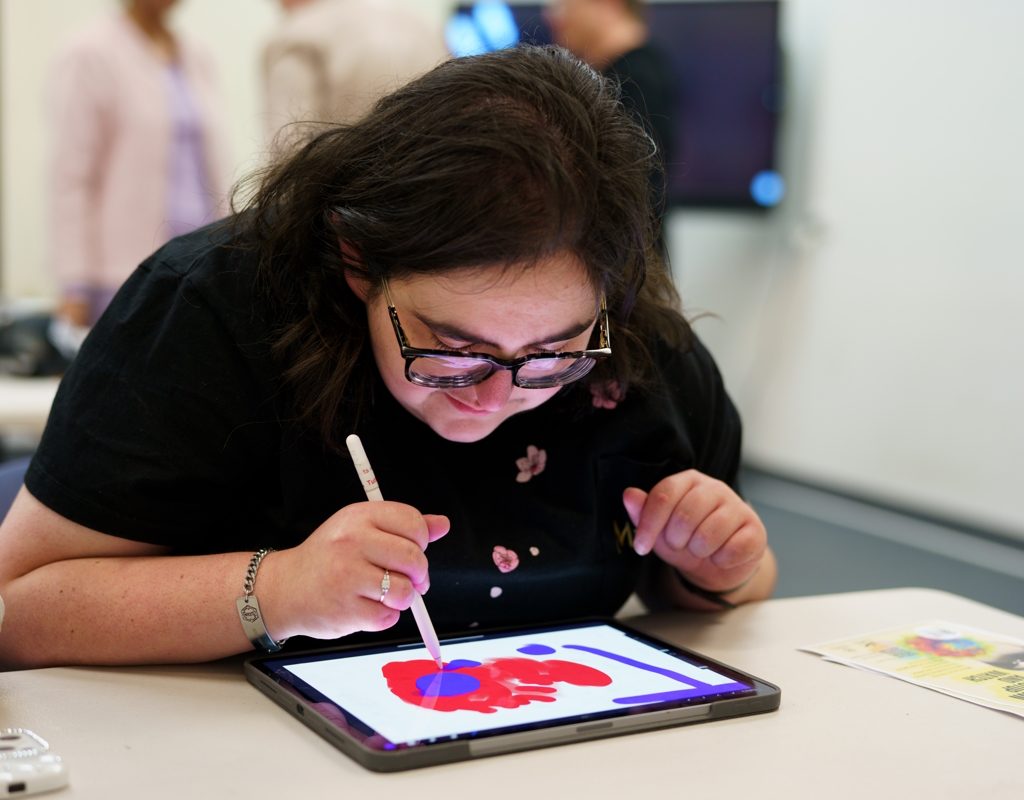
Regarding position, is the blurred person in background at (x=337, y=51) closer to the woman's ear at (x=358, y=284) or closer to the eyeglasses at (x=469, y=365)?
the woman's ear at (x=358, y=284)

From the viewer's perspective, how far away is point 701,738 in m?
0.98

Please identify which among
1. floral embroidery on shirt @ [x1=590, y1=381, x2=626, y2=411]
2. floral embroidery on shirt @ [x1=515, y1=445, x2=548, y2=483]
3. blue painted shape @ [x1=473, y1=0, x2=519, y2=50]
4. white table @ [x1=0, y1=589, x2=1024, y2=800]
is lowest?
white table @ [x1=0, y1=589, x2=1024, y2=800]

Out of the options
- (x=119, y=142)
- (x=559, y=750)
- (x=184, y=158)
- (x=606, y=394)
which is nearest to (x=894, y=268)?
(x=184, y=158)

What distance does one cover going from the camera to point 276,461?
1.21m

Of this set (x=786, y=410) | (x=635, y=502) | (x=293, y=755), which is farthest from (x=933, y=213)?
(x=293, y=755)

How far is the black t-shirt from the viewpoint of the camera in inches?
44.9

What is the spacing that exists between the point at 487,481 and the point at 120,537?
0.38 metres

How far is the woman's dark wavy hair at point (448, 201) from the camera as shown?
40.9 inches

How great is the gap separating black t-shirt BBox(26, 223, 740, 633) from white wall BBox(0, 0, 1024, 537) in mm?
2675

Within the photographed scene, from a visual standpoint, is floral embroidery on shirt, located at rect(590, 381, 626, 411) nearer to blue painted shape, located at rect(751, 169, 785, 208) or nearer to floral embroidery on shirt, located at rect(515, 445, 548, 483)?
floral embroidery on shirt, located at rect(515, 445, 548, 483)

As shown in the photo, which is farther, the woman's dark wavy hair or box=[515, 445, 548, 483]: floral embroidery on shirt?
box=[515, 445, 548, 483]: floral embroidery on shirt

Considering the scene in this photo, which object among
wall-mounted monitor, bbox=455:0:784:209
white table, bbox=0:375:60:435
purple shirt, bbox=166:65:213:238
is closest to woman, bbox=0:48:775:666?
white table, bbox=0:375:60:435

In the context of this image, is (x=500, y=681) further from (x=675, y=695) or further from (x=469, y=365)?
(x=469, y=365)

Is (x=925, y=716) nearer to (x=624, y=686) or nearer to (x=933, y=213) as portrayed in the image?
(x=624, y=686)
